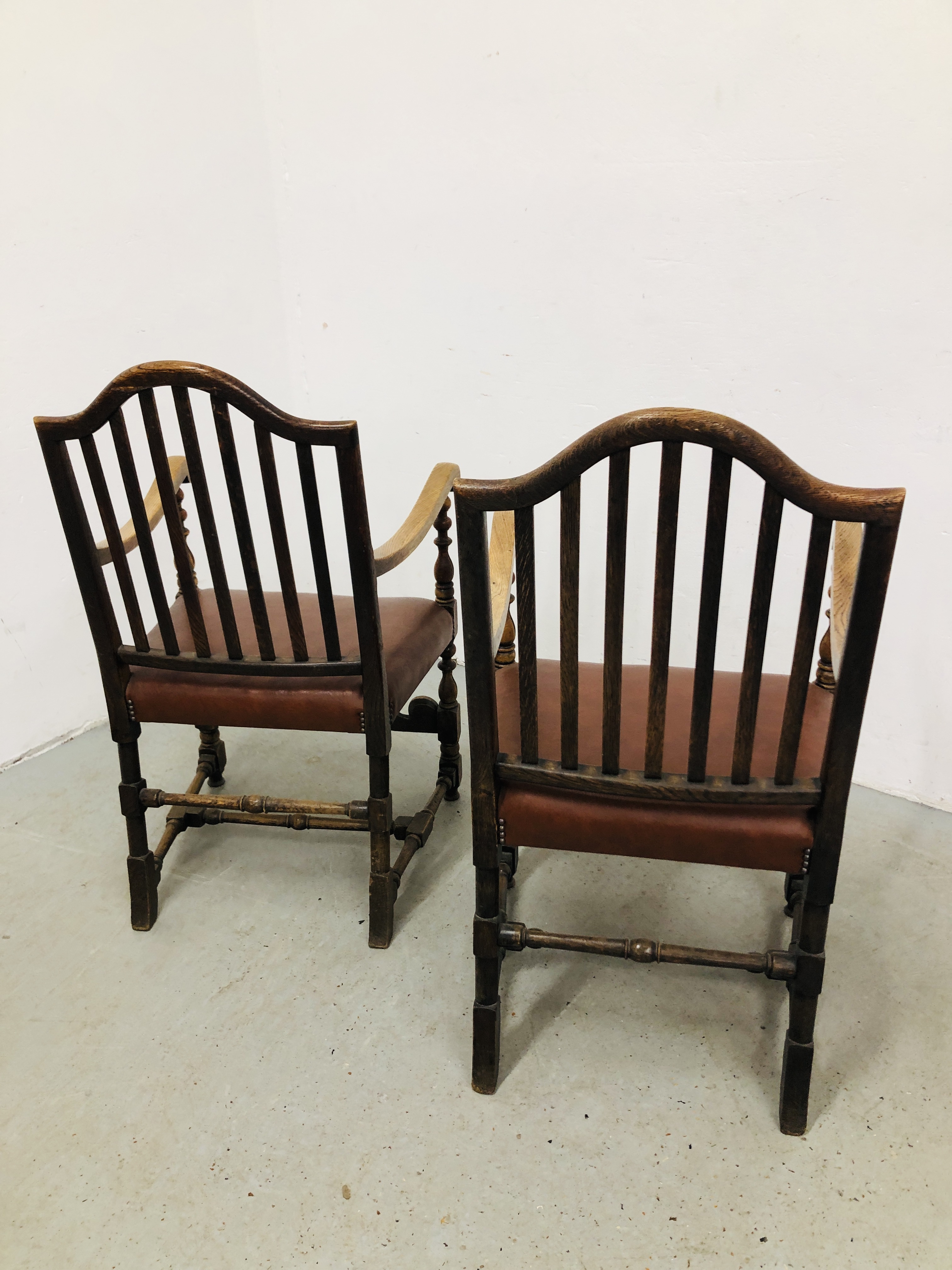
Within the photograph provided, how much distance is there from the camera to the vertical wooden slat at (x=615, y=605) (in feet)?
3.28

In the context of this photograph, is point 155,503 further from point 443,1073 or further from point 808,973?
point 808,973

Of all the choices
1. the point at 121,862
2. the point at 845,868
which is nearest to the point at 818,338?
the point at 845,868

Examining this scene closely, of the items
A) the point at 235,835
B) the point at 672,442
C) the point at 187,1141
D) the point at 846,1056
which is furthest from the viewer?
the point at 235,835

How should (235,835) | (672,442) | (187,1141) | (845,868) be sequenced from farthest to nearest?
(235,835), (845,868), (187,1141), (672,442)

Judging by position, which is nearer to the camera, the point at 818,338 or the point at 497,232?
the point at 818,338

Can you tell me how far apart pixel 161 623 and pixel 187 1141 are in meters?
0.83

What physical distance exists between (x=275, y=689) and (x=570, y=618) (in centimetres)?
67

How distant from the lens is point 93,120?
7.18ft

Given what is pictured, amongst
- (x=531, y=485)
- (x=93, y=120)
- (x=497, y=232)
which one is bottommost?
(x=531, y=485)

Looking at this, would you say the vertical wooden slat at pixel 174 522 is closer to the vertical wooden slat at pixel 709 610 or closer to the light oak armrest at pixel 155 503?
the light oak armrest at pixel 155 503

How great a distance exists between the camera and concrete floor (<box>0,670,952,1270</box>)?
46.1 inches

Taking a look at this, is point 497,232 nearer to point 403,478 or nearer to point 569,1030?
point 403,478

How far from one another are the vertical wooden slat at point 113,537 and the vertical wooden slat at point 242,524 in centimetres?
20

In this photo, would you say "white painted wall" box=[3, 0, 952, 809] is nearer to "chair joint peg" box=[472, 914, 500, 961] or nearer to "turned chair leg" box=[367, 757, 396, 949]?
"turned chair leg" box=[367, 757, 396, 949]
